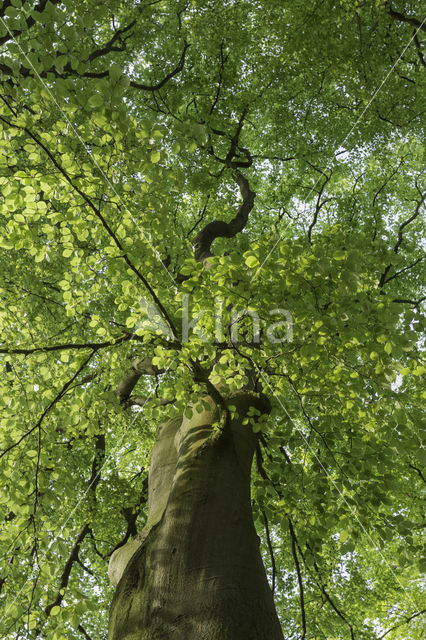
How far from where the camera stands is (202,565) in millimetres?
2426

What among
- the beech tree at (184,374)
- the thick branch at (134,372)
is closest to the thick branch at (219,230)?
the beech tree at (184,374)

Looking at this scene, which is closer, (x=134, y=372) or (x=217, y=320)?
(x=217, y=320)

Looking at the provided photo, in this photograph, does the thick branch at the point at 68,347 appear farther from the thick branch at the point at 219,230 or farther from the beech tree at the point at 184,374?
the thick branch at the point at 219,230

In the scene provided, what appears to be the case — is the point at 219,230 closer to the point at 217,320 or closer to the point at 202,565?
the point at 217,320

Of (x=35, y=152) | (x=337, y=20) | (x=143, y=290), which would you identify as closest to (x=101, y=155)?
(x=35, y=152)

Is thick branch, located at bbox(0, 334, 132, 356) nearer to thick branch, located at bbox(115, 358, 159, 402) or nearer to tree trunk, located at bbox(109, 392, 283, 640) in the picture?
tree trunk, located at bbox(109, 392, 283, 640)

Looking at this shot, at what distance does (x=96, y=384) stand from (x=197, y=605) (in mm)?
6281

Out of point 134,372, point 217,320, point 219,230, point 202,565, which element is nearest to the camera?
point 202,565

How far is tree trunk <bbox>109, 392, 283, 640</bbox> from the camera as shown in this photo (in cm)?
222

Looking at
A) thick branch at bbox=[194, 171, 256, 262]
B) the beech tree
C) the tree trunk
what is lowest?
the tree trunk

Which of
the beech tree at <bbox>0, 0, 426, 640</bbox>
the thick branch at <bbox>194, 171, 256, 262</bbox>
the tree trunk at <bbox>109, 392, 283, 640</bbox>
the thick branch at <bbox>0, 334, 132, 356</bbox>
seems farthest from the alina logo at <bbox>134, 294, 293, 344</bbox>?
the thick branch at <bbox>194, 171, 256, 262</bbox>

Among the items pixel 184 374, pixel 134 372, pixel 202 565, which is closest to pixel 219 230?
pixel 134 372

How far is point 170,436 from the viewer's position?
4508 millimetres

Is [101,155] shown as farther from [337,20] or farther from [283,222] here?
[283,222]
